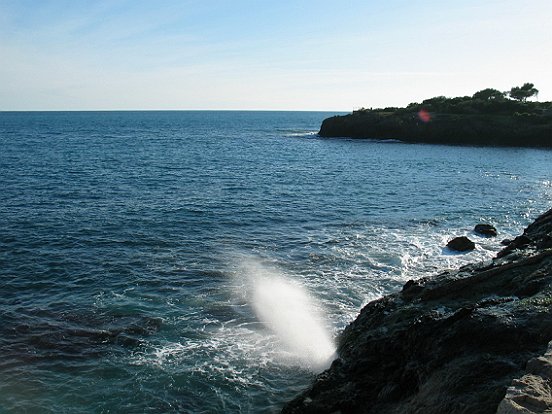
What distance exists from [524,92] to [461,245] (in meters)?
118

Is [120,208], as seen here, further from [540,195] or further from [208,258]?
[540,195]

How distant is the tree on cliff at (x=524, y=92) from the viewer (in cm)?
12962

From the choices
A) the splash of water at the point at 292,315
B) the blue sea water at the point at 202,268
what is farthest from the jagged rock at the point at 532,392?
the splash of water at the point at 292,315

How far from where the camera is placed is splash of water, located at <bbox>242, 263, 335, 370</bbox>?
19.1 m

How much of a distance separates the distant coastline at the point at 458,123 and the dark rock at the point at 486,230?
72.0m

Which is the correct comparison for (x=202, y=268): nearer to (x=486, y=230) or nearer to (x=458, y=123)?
(x=486, y=230)

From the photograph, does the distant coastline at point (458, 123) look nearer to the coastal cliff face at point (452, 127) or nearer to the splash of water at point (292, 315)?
the coastal cliff face at point (452, 127)

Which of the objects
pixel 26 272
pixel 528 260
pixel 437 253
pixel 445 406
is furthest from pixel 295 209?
pixel 445 406

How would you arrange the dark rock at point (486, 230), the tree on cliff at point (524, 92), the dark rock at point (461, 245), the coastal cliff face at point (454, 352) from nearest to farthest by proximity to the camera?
1. the coastal cliff face at point (454, 352)
2. the dark rock at point (461, 245)
3. the dark rock at point (486, 230)
4. the tree on cliff at point (524, 92)

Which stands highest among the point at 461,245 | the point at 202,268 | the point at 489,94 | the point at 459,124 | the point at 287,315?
the point at 489,94

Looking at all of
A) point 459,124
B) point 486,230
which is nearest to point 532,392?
point 486,230

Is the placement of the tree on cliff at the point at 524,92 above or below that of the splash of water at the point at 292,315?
above

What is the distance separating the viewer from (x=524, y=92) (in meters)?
130

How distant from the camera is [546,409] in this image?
791 cm
